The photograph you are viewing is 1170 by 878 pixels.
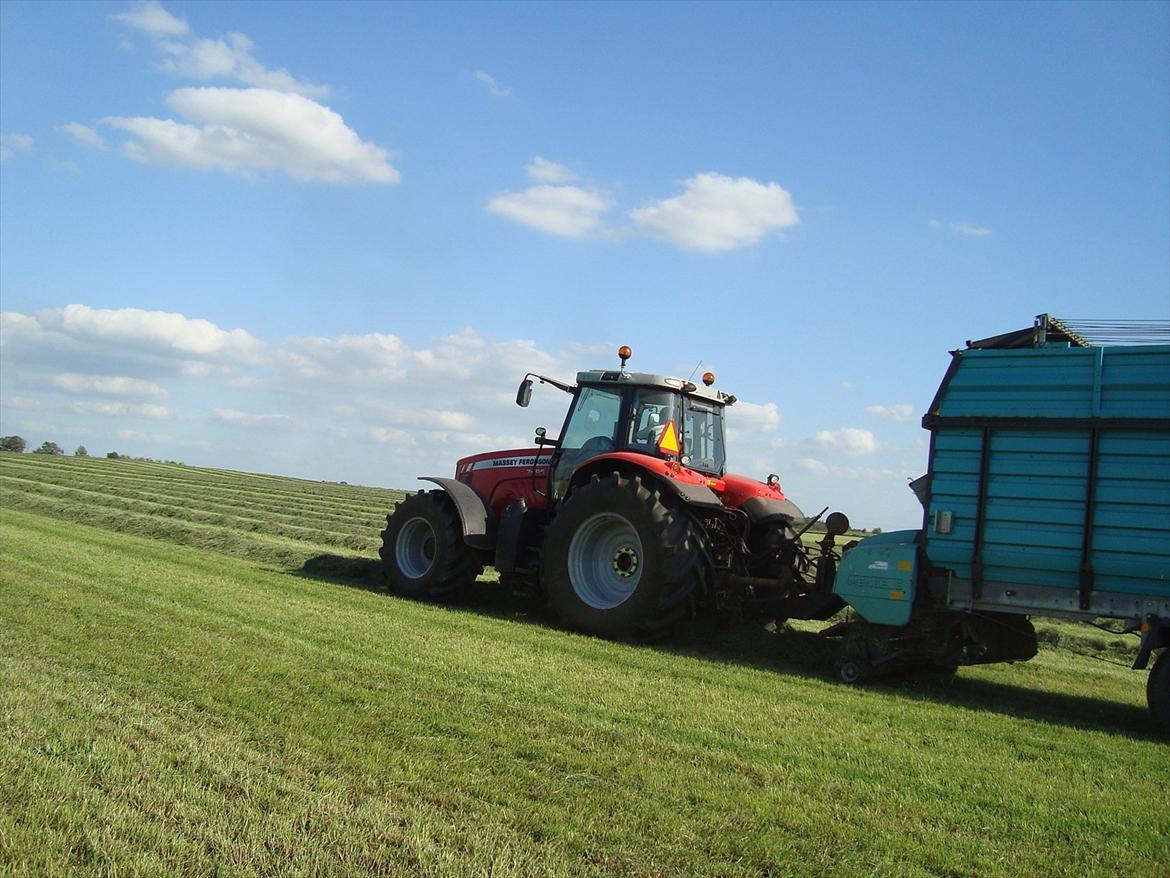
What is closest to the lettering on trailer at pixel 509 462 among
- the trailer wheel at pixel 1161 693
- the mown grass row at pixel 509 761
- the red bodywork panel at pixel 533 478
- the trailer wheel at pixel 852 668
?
the red bodywork panel at pixel 533 478

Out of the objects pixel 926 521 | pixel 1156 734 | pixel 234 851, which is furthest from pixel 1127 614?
pixel 234 851

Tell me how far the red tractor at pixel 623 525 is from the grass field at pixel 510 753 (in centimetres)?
61

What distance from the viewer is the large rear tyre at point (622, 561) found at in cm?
928

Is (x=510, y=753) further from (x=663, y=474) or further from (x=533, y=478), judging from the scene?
(x=533, y=478)

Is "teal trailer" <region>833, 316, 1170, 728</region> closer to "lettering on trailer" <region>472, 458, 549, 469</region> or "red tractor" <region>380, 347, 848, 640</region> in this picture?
"red tractor" <region>380, 347, 848, 640</region>

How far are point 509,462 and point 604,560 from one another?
2.32 meters

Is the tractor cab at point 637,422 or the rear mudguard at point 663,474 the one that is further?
the tractor cab at point 637,422

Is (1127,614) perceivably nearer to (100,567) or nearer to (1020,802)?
(1020,802)

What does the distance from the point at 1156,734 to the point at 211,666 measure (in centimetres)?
625

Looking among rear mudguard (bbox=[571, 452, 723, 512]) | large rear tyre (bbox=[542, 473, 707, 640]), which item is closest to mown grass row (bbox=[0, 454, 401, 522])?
rear mudguard (bbox=[571, 452, 723, 512])

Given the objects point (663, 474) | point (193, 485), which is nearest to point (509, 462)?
point (663, 474)

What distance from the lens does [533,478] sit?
38.5 ft

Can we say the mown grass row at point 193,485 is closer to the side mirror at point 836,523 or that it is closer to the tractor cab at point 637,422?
the tractor cab at point 637,422

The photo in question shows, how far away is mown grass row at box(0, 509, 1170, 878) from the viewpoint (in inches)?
147
